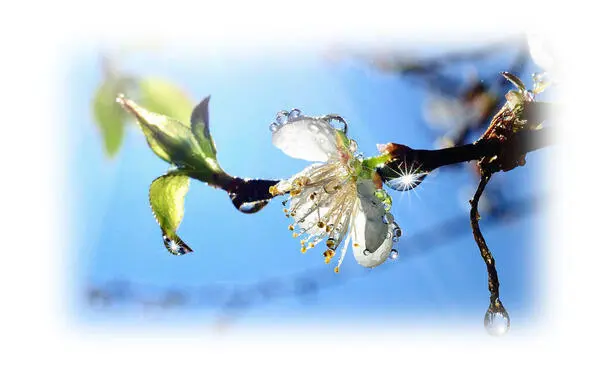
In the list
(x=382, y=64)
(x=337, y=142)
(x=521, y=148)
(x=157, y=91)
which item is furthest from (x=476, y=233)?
(x=382, y=64)

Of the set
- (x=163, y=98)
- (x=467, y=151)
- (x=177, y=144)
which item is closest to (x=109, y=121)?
(x=163, y=98)

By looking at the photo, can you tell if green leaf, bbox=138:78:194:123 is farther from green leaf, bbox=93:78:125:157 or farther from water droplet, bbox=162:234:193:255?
water droplet, bbox=162:234:193:255

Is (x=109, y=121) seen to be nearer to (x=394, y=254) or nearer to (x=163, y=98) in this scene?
(x=163, y=98)

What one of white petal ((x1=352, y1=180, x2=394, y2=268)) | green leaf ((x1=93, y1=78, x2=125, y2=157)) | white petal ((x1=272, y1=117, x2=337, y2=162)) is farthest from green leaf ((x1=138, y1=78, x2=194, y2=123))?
white petal ((x1=352, y1=180, x2=394, y2=268))

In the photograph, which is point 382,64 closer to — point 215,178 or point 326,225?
point 326,225

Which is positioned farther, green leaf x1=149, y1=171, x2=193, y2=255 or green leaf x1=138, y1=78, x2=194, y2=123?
green leaf x1=138, y1=78, x2=194, y2=123

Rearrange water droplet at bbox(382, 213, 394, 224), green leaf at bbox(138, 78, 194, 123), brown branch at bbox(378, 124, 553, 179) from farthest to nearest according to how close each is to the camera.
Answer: green leaf at bbox(138, 78, 194, 123)
water droplet at bbox(382, 213, 394, 224)
brown branch at bbox(378, 124, 553, 179)

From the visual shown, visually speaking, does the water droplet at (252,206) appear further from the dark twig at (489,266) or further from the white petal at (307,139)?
the dark twig at (489,266)
